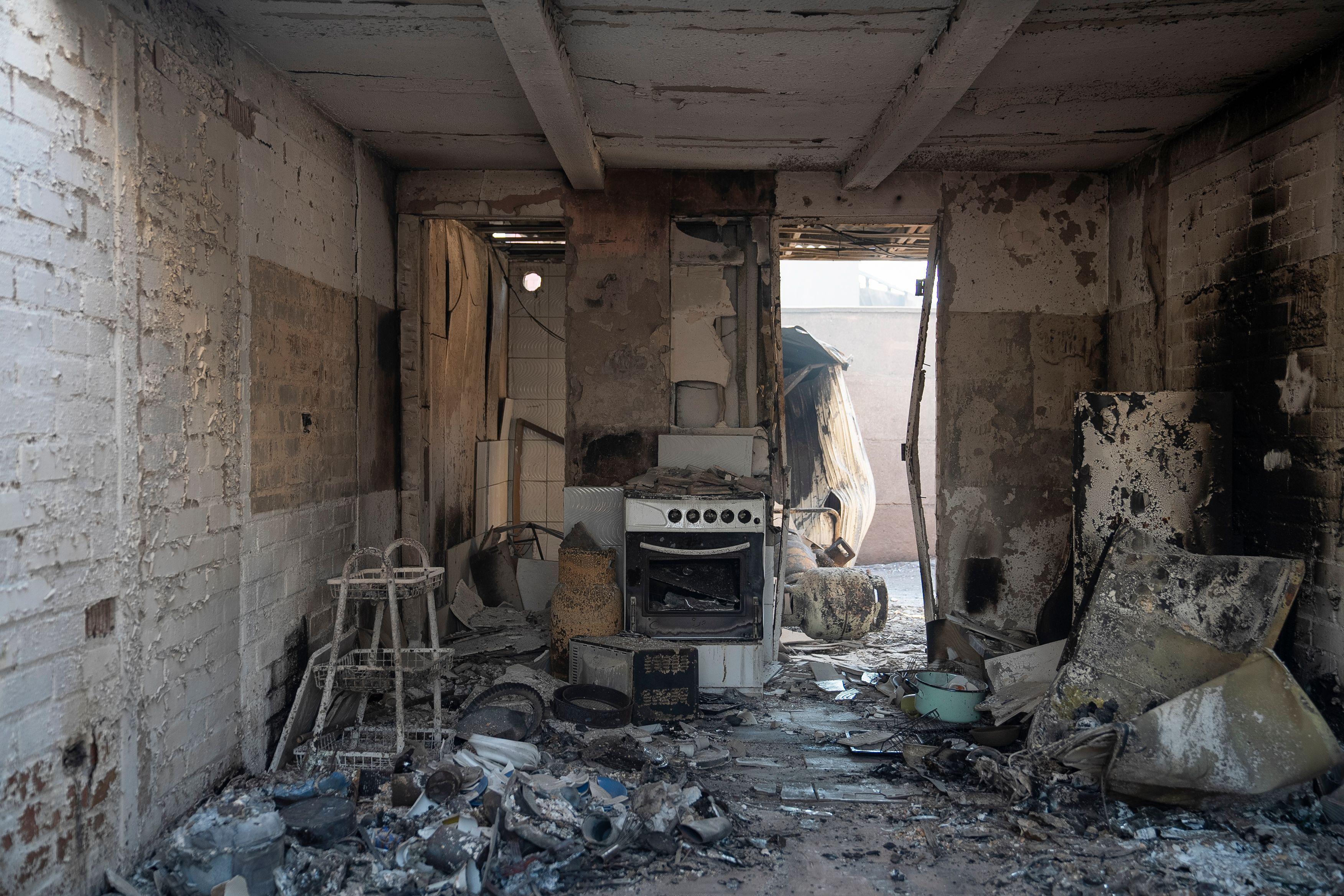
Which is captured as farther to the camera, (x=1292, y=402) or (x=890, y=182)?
(x=890, y=182)

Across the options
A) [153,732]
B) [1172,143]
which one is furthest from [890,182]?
[153,732]

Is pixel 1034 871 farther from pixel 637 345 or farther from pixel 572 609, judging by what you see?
pixel 637 345

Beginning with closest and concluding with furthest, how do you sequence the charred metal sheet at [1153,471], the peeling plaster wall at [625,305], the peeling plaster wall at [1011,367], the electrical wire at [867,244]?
the charred metal sheet at [1153,471] < the peeling plaster wall at [1011,367] < the peeling plaster wall at [625,305] < the electrical wire at [867,244]

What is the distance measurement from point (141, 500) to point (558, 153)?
9.03 ft

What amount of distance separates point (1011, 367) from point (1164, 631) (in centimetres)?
210

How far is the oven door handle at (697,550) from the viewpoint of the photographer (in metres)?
4.60

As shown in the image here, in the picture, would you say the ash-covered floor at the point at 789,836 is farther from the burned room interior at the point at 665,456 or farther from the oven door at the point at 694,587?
the oven door at the point at 694,587

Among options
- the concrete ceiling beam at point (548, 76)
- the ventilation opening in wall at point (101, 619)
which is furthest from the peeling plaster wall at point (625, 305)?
the ventilation opening in wall at point (101, 619)

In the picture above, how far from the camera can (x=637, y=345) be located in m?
5.35

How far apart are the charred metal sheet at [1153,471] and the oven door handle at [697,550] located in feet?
5.46

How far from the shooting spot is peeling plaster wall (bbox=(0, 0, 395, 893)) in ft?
7.50

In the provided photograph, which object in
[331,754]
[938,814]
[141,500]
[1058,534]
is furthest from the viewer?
[1058,534]

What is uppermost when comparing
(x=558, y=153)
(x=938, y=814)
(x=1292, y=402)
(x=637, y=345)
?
(x=558, y=153)

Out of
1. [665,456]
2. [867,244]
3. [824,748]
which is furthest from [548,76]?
[867,244]
